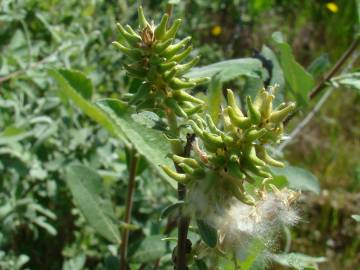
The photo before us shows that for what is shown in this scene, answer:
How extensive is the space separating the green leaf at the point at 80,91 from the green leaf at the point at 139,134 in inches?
9.3

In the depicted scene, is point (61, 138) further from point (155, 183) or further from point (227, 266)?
point (227, 266)

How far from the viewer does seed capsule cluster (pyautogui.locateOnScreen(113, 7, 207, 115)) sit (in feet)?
3.60

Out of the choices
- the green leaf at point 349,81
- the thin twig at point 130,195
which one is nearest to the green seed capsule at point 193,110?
the thin twig at point 130,195

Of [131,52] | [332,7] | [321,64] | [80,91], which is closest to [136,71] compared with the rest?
[131,52]

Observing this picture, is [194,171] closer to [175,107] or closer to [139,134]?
[175,107]

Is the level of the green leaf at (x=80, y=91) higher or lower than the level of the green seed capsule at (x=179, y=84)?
lower

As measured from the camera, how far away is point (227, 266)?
4.40 feet

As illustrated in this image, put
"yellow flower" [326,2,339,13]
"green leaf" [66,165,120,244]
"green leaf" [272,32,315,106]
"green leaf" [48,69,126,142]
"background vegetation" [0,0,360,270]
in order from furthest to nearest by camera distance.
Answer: "yellow flower" [326,2,339,13] < "background vegetation" [0,0,360,270] < "green leaf" [66,165,120,244] < "green leaf" [272,32,315,106] < "green leaf" [48,69,126,142]

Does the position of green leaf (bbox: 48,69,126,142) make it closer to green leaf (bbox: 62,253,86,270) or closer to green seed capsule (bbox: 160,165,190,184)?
green seed capsule (bbox: 160,165,190,184)

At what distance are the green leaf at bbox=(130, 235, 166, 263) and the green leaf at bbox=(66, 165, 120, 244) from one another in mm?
101

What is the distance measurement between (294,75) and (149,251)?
845mm

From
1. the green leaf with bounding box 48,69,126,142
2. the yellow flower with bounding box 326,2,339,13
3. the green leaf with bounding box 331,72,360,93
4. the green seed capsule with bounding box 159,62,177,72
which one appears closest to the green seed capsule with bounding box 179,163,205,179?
the green seed capsule with bounding box 159,62,177,72

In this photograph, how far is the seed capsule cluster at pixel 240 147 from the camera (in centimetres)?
98

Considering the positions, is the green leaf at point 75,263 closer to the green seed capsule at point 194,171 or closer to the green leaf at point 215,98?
the green leaf at point 215,98
